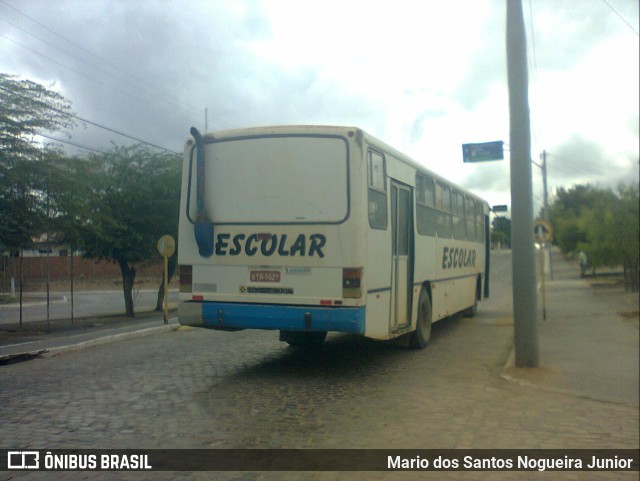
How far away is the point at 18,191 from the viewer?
14.7 metres

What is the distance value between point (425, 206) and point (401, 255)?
1974mm

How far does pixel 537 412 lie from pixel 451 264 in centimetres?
747

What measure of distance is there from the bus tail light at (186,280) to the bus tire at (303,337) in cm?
277

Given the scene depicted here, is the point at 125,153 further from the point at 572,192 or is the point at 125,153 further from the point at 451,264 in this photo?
the point at 572,192

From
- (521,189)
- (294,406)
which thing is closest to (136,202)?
(521,189)

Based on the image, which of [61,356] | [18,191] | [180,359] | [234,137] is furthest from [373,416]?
[18,191]

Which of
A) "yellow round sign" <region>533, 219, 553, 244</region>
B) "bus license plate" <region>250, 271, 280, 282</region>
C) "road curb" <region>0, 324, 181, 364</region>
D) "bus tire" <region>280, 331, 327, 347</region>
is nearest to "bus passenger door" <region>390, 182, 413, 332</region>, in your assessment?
"bus tire" <region>280, 331, 327, 347</region>

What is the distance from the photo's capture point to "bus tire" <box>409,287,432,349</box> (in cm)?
1198

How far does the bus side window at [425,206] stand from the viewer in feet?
39.0

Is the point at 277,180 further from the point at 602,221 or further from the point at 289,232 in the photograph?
the point at 602,221

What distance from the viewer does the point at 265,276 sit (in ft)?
29.7

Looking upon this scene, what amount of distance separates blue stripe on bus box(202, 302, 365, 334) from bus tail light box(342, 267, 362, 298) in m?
0.19

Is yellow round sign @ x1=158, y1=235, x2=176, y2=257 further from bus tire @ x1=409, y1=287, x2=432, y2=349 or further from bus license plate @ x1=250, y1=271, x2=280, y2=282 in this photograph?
bus license plate @ x1=250, y1=271, x2=280, y2=282

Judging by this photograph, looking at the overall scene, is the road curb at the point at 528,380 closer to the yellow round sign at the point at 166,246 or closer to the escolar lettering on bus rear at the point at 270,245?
the escolar lettering on bus rear at the point at 270,245
